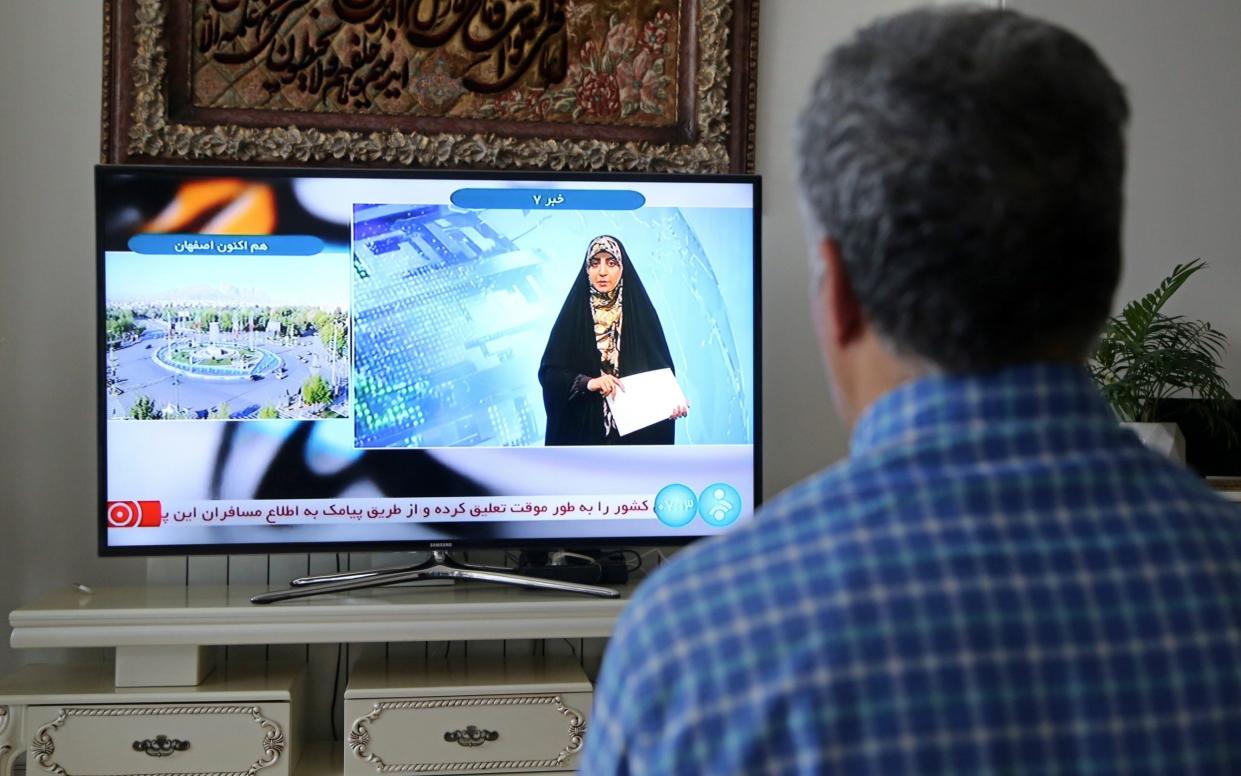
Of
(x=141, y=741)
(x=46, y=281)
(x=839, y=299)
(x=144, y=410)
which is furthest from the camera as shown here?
(x=46, y=281)

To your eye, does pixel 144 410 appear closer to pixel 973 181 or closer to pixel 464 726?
pixel 464 726

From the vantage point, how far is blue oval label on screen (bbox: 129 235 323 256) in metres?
2.55

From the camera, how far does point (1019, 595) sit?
57cm

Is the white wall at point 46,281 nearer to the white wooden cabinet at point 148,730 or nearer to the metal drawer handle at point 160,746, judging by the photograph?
the white wooden cabinet at point 148,730

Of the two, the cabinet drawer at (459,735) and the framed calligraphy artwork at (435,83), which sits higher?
the framed calligraphy artwork at (435,83)

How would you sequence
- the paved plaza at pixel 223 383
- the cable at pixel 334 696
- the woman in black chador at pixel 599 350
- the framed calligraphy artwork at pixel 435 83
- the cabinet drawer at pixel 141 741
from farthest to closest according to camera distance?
the cable at pixel 334 696, the framed calligraphy artwork at pixel 435 83, the woman in black chador at pixel 599 350, the paved plaza at pixel 223 383, the cabinet drawer at pixel 141 741

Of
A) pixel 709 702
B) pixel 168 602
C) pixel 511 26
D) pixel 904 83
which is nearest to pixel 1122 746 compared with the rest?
pixel 709 702

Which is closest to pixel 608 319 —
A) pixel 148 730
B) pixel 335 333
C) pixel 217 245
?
pixel 335 333

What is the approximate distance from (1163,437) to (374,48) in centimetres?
195

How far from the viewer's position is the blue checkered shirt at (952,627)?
0.55m

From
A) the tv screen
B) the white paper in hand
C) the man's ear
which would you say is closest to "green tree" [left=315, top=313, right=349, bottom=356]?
the tv screen

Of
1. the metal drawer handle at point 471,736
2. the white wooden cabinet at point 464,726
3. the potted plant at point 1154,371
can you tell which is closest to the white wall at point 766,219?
the potted plant at point 1154,371

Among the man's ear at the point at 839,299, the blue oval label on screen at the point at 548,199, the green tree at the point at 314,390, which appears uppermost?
the blue oval label on screen at the point at 548,199

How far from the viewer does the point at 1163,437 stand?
2580 mm
